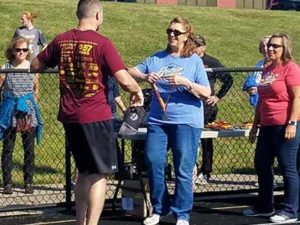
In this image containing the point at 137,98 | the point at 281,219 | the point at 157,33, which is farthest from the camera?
the point at 157,33

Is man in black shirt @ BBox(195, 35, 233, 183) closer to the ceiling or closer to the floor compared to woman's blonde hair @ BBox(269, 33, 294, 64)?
closer to the floor

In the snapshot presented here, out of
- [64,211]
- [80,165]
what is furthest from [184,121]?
[64,211]

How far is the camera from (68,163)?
32.2ft

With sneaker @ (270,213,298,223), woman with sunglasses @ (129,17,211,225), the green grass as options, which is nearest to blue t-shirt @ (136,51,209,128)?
woman with sunglasses @ (129,17,211,225)

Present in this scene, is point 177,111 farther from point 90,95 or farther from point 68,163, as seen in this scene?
point 68,163

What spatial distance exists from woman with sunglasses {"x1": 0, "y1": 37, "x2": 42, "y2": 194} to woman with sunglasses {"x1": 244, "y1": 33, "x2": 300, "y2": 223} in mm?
2495

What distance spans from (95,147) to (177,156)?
4.08ft

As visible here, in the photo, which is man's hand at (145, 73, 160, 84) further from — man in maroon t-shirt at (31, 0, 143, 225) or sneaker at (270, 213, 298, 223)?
sneaker at (270, 213, 298, 223)

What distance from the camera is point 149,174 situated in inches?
355

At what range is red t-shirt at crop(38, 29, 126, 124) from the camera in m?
7.80

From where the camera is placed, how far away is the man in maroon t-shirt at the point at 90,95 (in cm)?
780

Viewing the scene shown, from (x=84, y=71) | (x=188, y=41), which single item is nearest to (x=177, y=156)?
(x=188, y=41)

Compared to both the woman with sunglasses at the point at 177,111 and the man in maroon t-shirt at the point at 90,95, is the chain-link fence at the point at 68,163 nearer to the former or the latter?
the woman with sunglasses at the point at 177,111

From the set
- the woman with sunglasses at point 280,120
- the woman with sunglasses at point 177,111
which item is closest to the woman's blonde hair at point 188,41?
the woman with sunglasses at point 177,111
